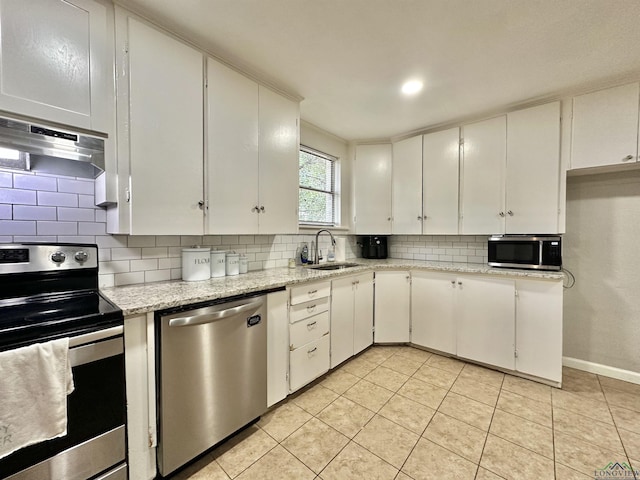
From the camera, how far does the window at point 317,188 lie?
304 cm

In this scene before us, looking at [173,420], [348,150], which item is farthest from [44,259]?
[348,150]

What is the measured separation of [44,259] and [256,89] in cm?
167

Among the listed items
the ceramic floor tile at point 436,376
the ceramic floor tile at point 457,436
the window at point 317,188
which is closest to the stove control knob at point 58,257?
the window at point 317,188

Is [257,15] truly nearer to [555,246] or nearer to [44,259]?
[44,259]

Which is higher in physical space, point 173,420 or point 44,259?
point 44,259

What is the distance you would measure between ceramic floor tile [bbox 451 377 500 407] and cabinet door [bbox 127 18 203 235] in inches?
92.7

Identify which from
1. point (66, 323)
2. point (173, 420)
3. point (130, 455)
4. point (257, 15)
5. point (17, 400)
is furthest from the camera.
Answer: point (257, 15)

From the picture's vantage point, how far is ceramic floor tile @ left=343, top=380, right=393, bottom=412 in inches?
78.8

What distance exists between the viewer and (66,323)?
1017 mm

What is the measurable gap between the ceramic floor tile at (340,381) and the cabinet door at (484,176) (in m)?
1.85

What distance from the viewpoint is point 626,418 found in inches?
72.3

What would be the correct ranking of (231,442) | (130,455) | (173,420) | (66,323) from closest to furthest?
1. (66,323)
2. (130,455)
3. (173,420)
4. (231,442)

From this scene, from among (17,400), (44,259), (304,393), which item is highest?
(44,259)

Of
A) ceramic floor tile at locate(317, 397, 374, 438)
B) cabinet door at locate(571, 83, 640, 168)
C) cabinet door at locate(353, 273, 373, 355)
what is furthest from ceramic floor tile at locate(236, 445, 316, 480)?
cabinet door at locate(571, 83, 640, 168)
